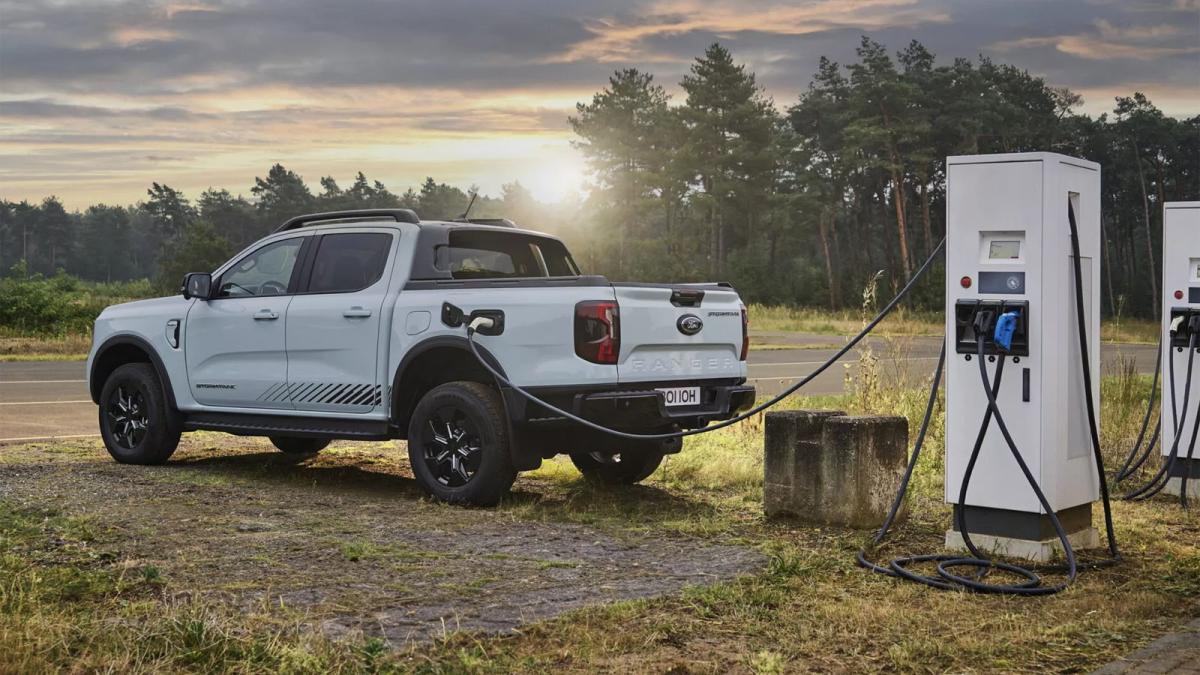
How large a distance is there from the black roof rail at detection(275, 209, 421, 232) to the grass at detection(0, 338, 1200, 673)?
2493 mm

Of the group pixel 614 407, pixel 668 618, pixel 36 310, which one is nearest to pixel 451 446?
pixel 614 407

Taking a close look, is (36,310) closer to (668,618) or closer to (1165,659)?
(668,618)

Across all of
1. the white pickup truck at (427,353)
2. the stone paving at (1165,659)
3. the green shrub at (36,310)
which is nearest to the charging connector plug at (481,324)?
the white pickup truck at (427,353)

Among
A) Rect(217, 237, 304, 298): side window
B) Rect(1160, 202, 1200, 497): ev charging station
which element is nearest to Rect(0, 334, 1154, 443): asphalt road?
Rect(1160, 202, 1200, 497): ev charging station

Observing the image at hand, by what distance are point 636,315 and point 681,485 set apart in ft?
6.89

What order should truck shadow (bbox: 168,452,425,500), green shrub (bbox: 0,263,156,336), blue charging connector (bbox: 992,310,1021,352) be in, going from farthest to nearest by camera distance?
green shrub (bbox: 0,263,156,336) → truck shadow (bbox: 168,452,425,500) → blue charging connector (bbox: 992,310,1021,352)

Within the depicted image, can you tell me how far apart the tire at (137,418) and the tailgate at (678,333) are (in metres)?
4.39

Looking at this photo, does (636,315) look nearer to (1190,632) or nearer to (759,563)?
(759,563)

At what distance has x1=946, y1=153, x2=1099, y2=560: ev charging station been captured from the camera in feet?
22.3

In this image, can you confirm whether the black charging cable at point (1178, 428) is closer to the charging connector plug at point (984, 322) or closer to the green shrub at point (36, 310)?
the charging connector plug at point (984, 322)

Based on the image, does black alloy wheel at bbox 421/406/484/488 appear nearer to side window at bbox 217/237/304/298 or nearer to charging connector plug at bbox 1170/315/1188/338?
side window at bbox 217/237/304/298

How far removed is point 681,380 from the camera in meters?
→ 8.59

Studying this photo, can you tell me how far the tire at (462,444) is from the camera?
27.2ft

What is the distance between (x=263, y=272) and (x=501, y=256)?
1.96 metres
